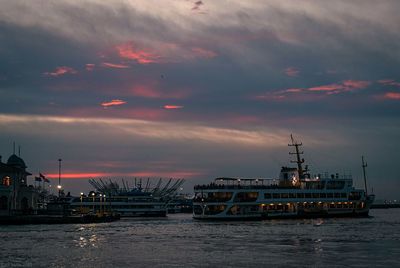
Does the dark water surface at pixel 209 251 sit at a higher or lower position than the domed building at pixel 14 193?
lower

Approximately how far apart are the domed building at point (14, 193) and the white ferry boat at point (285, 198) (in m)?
39.3

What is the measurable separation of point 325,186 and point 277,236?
66.1 m

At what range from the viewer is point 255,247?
63.3 meters

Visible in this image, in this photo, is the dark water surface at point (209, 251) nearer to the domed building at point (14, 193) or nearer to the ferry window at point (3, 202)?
the domed building at point (14, 193)

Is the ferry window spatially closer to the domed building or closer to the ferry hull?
the domed building

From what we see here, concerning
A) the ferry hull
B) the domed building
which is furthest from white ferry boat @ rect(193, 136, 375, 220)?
the domed building

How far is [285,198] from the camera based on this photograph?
443 feet

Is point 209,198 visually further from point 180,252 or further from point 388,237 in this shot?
point 180,252

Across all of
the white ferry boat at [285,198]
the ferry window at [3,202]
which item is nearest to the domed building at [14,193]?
the ferry window at [3,202]

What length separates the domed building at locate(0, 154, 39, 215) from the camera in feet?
413

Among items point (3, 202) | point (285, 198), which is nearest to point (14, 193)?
point (3, 202)

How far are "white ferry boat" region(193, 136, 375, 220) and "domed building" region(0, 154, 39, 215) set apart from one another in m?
39.3

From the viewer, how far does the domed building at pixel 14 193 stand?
126m

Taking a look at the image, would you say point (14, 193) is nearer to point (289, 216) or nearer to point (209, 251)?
point (289, 216)
